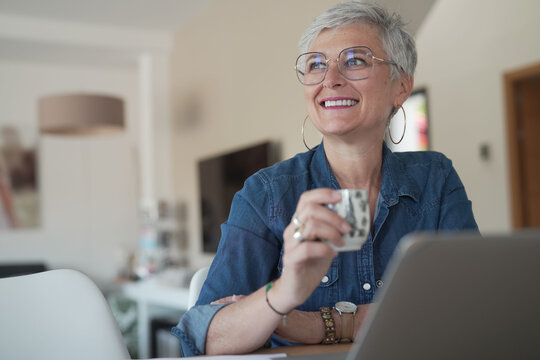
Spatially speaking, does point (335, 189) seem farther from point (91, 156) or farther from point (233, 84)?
point (91, 156)

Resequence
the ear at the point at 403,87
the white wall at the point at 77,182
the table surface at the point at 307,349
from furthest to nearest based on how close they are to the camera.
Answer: the white wall at the point at 77,182 → the ear at the point at 403,87 → the table surface at the point at 307,349

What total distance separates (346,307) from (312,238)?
336mm

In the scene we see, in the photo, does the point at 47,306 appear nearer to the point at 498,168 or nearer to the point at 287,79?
the point at 287,79

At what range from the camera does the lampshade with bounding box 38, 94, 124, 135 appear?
4.48m

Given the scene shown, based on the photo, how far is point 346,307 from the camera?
1054 mm

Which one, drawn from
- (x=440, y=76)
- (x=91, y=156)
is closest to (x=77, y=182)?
Answer: (x=91, y=156)

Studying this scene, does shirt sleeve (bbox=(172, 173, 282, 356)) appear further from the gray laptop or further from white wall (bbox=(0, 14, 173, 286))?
white wall (bbox=(0, 14, 173, 286))

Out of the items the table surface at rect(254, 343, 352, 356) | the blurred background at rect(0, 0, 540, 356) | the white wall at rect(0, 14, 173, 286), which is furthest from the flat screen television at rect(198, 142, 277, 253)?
the table surface at rect(254, 343, 352, 356)

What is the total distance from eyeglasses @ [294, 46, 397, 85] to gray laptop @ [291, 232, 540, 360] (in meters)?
0.73

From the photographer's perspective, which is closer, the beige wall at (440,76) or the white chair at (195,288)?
the white chair at (195,288)

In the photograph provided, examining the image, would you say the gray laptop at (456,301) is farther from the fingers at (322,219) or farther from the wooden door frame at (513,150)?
the wooden door frame at (513,150)

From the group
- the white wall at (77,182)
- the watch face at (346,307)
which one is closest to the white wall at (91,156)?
the white wall at (77,182)

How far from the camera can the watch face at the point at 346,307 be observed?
1037 mm

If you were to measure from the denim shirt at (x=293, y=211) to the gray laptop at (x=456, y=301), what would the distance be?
0.44m
